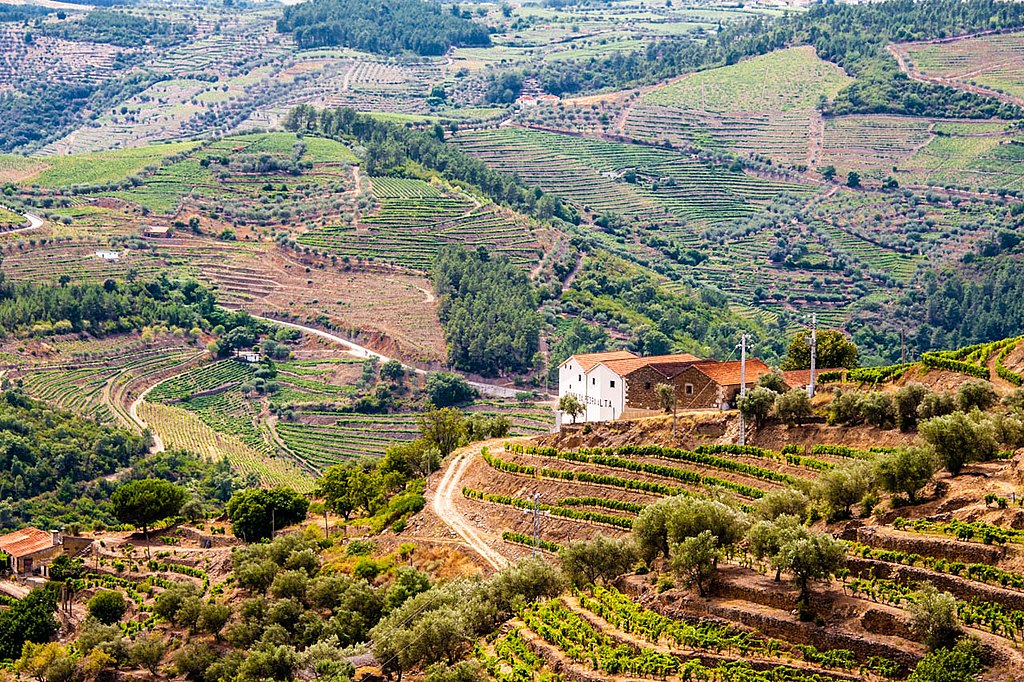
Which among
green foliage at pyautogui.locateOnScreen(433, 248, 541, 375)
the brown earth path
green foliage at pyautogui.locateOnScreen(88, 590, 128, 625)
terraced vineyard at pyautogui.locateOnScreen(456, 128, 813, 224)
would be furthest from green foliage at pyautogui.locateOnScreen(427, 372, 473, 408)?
terraced vineyard at pyautogui.locateOnScreen(456, 128, 813, 224)

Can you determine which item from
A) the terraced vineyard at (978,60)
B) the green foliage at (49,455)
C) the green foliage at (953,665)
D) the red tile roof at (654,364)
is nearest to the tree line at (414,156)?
the terraced vineyard at (978,60)

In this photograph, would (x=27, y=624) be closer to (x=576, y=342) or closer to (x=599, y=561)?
(x=599, y=561)

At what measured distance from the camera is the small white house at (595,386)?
66000 mm

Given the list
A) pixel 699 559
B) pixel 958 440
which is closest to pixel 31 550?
pixel 699 559

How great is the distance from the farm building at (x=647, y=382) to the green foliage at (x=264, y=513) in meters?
13.6

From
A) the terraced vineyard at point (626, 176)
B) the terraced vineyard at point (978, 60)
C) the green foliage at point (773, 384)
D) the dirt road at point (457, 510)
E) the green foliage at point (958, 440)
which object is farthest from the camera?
the terraced vineyard at point (978, 60)

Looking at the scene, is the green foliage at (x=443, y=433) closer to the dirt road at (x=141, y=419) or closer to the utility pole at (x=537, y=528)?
the utility pole at (x=537, y=528)

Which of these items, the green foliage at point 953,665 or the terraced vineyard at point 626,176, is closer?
the green foliage at point 953,665

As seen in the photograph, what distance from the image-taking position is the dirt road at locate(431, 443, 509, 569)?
5647 cm

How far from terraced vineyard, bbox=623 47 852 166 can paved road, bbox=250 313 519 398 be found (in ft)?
248

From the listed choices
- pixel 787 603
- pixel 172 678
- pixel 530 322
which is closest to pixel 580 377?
pixel 172 678

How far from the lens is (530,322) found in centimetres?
12256

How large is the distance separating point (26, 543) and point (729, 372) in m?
33.2

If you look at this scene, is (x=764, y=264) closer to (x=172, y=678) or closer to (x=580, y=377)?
(x=580, y=377)
